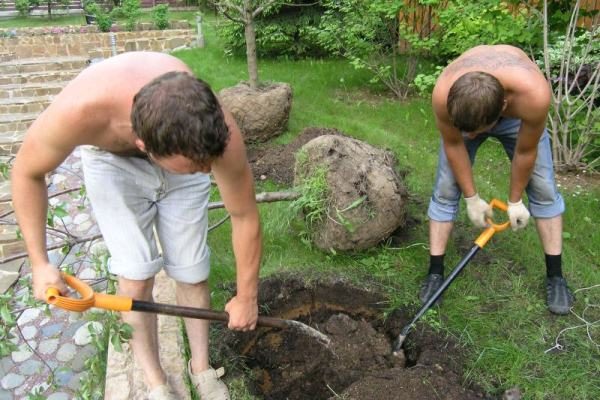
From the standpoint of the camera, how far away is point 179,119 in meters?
1.42

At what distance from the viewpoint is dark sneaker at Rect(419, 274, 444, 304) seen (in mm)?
2875

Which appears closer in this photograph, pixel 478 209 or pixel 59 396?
pixel 478 209

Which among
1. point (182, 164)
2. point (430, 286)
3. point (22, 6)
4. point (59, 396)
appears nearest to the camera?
point (182, 164)

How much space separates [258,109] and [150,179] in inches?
122

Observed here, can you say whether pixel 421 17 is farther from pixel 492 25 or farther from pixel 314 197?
pixel 314 197

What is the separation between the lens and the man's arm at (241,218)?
1.66 m

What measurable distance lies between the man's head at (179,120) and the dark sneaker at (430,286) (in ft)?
5.92

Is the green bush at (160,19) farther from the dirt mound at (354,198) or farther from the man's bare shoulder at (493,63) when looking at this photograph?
the man's bare shoulder at (493,63)

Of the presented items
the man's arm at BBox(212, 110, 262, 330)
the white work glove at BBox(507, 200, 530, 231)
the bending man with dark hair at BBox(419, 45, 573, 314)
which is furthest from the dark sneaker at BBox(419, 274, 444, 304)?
the man's arm at BBox(212, 110, 262, 330)

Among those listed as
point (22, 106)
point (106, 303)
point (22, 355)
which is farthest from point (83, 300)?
point (22, 106)

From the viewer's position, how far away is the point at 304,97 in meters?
6.38

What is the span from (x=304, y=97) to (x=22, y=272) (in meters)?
3.65

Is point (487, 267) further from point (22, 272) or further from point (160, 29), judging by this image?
point (160, 29)

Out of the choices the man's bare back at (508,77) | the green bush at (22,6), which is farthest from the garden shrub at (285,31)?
the green bush at (22,6)
